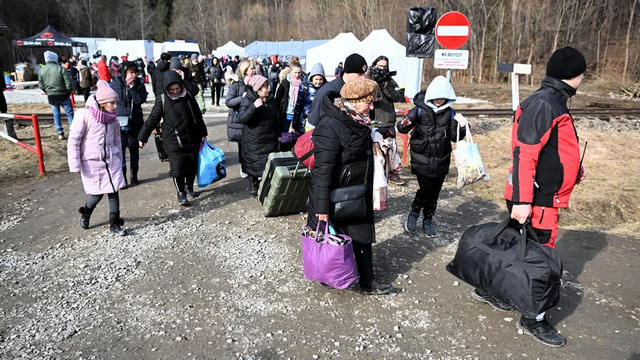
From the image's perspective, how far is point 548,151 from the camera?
328cm

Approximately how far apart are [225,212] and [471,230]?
3.55 metres

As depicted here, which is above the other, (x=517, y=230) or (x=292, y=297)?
(x=517, y=230)

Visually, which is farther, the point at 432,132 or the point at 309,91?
the point at 309,91

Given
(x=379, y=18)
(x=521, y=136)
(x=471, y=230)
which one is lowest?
(x=471, y=230)

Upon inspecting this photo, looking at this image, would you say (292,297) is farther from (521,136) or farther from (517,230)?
(521,136)

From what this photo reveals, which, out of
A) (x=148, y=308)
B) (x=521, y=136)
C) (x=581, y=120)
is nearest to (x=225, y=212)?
(x=148, y=308)

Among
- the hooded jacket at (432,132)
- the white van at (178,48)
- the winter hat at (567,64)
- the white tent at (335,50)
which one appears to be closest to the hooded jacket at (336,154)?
the hooded jacket at (432,132)

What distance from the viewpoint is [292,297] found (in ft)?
13.4

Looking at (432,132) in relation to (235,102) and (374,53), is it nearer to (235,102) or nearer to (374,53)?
(235,102)

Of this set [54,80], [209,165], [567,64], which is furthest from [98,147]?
[54,80]

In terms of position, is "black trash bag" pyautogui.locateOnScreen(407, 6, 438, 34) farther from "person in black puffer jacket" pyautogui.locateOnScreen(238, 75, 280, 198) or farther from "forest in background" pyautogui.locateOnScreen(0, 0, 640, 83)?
"forest in background" pyautogui.locateOnScreen(0, 0, 640, 83)

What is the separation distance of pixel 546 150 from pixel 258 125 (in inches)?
148

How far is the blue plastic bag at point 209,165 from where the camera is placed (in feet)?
20.3

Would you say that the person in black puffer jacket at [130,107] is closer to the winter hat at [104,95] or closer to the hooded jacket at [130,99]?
the hooded jacket at [130,99]
